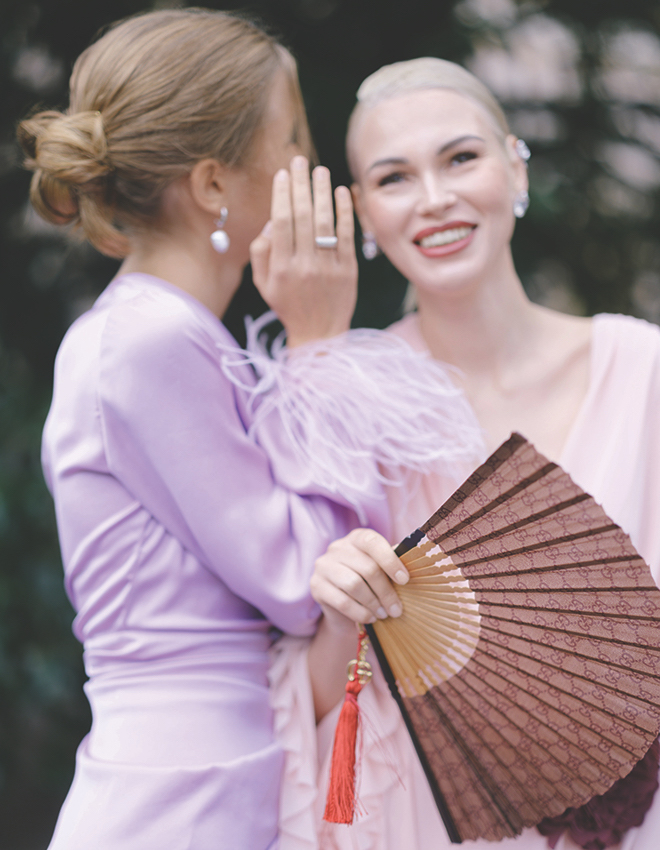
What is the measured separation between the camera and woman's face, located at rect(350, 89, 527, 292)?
130 centimetres

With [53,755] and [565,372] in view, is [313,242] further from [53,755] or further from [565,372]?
[53,755]

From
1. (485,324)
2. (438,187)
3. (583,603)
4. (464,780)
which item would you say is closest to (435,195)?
(438,187)

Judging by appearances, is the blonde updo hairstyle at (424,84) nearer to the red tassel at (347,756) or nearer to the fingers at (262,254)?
the fingers at (262,254)

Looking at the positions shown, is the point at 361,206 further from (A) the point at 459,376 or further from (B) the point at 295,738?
(B) the point at 295,738

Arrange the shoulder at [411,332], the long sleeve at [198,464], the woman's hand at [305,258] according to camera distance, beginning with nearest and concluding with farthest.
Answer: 1. the long sleeve at [198,464]
2. the woman's hand at [305,258]
3. the shoulder at [411,332]

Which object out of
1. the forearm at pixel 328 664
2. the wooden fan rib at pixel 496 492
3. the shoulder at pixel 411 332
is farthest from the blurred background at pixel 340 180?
the wooden fan rib at pixel 496 492

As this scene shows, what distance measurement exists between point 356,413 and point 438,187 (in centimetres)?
43

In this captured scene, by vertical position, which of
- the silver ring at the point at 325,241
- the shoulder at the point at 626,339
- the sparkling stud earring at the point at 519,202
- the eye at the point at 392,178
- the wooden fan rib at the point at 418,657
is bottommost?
the wooden fan rib at the point at 418,657

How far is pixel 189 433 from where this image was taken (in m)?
1.15

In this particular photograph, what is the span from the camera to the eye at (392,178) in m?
1.34

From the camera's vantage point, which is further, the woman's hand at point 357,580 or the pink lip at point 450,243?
the pink lip at point 450,243

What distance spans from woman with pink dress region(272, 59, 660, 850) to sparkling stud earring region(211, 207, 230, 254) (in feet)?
0.90

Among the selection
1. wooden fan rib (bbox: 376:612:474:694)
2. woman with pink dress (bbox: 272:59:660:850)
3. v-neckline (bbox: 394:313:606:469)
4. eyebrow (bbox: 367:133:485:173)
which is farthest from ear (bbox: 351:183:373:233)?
wooden fan rib (bbox: 376:612:474:694)

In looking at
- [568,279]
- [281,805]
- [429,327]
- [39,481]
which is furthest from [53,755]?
[568,279]
